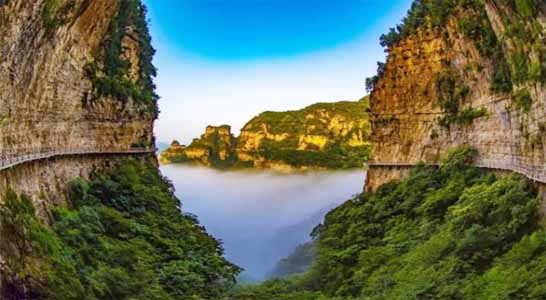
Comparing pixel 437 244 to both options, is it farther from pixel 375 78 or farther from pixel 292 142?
pixel 292 142

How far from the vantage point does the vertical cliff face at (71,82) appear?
1897cm

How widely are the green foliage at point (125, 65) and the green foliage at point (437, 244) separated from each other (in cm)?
1297

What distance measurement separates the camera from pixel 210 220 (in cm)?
8419

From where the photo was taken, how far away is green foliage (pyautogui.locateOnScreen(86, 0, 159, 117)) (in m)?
32.8

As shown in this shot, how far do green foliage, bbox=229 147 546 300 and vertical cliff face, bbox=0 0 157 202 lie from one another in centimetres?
943

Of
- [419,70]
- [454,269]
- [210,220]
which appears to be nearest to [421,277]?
[454,269]

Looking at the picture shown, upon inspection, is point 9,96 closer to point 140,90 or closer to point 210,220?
point 140,90

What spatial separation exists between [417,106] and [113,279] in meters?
20.0

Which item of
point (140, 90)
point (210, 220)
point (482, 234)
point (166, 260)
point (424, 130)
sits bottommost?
point (210, 220)

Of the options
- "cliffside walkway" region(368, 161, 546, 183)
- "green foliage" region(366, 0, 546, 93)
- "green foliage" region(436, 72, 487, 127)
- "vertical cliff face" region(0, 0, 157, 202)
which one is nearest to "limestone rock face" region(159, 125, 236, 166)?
"vertical cliff face" region(0, 0, 157, 202)

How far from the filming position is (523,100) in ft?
67.2

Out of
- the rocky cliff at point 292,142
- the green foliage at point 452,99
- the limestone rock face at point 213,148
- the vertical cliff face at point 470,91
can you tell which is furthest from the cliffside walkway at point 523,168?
the limestone rock face at point 213,148

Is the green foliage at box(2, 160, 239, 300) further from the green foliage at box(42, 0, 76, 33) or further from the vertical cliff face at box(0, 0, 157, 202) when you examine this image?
the green foliage at box(42, 0, 76, 33)

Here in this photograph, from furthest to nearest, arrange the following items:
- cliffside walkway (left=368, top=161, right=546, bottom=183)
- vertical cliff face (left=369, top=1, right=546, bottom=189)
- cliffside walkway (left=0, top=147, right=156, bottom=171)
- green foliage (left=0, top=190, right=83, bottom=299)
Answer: vertical cliff face (left=369, top=1, right=546, bottom=189) → cliffside walkway (left=0, top=147, right=156, bottom=171) → cliffside walkway (left=368, top=161, right=546, bottom=183) → green foliage (left=0, top=190, right=83, bottom=299)
